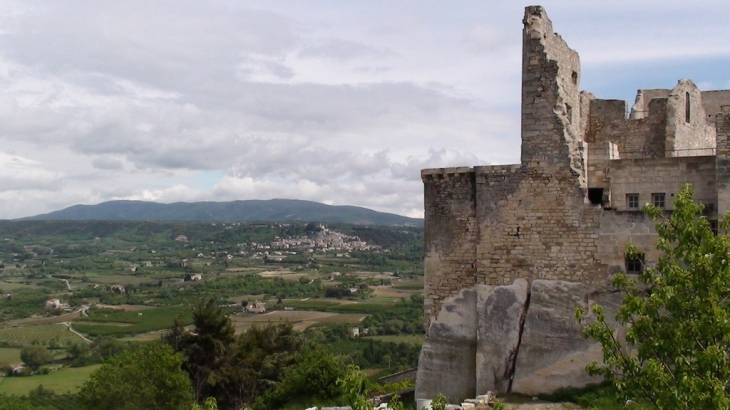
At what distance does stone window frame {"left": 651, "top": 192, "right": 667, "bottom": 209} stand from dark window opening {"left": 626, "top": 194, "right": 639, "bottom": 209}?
1.33 feet

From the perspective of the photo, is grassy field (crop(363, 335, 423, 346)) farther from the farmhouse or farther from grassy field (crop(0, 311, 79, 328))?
grassy field (crop(0, 311, 79, 328))

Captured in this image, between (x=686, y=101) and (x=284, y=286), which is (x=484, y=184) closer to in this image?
(x=686, y=101)

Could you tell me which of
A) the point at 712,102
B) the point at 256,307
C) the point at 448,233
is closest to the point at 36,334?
the point at 256,307

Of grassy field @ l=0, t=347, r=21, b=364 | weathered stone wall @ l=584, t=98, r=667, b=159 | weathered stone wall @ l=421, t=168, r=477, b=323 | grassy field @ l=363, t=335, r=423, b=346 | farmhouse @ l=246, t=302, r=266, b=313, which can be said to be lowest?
grassy field @ l=0, t=347, r=21, b=364

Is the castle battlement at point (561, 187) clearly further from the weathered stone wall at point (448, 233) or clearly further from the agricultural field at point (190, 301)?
the agricultural field at point (190, 301)

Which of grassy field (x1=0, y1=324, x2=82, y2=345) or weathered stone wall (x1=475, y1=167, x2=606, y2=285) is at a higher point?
weathered stone wall (x1=475, y1=167, x2=606, y2=285)

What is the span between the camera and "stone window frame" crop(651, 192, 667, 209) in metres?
18.0

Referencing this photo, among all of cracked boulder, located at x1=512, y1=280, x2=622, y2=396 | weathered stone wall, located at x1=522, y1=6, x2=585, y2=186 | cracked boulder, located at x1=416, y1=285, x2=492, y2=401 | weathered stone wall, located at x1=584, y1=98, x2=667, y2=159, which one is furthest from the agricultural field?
weathered stone wall, located at x1=522, y1=6, x2=585, y2=186

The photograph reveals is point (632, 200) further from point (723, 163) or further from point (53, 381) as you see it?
point (53, 381)

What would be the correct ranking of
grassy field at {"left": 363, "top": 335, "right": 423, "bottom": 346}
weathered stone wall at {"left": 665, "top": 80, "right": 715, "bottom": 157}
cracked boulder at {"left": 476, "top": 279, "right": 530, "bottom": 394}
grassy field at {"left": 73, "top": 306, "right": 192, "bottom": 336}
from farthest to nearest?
grassy field at {"left": 73, "top": 306, "right": 192, "bottom": 336} < grassy field at {"left": 363, "top": 335, "right": 423, "bottom": 346} < weathered stone wall at {"left": 665, "top": 80, "right": 715, "bottom": 157} < cracked boulder at {"left": 476, "top": 279, "right": 530, "bottom": 394}

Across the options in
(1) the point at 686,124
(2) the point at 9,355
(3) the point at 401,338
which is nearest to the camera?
(1) the point at 686,124

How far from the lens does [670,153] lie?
20000mm

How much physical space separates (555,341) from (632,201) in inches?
173

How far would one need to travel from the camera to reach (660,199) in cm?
1814
